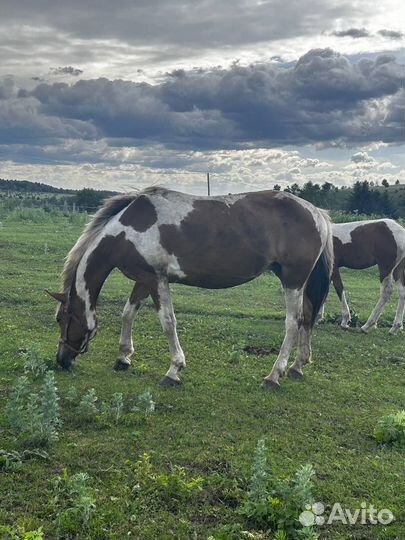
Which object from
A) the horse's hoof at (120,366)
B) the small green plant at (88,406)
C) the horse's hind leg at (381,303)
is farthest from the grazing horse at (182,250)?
the horse's hind leg at (381,303)

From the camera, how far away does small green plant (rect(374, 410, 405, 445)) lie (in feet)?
19.3

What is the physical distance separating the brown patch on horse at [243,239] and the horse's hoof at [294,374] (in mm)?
1370

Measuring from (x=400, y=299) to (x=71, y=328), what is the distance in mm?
8009

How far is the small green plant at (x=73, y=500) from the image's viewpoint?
3.97 m

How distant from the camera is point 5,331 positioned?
9.73m

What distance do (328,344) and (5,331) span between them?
609 centimetres

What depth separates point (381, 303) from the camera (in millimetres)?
12078

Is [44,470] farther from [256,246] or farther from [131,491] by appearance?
[256,246]

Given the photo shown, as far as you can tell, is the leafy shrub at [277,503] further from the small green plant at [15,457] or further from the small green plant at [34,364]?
the small green plant at [34,364]

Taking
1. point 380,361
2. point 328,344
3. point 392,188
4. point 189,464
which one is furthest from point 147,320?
point 392,188

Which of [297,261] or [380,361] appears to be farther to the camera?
[380,361]

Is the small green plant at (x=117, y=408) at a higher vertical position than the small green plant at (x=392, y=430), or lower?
higher

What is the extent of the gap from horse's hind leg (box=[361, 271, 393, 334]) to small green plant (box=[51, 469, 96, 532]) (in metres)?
8.59

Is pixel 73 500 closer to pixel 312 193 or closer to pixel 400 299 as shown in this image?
pixel 400 299
